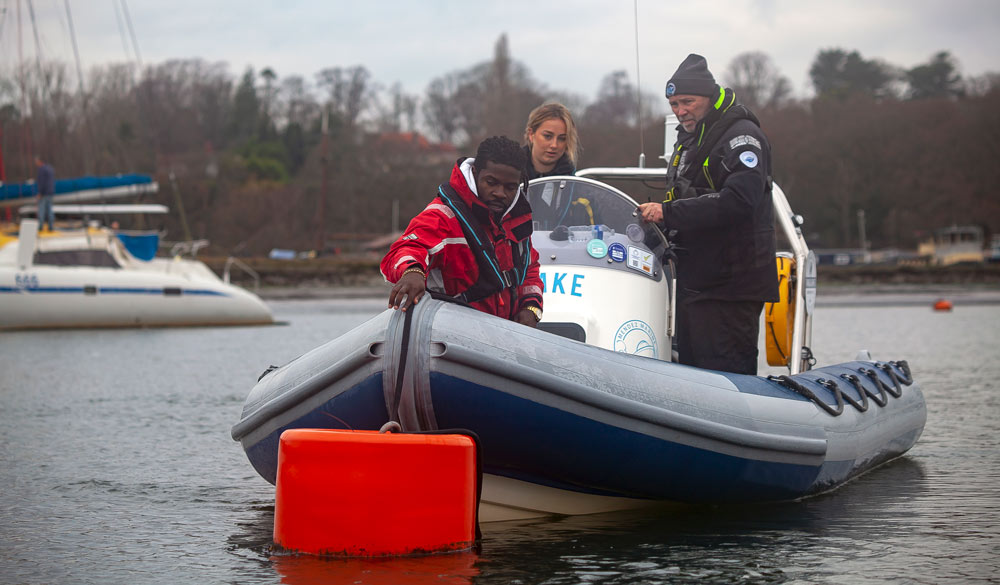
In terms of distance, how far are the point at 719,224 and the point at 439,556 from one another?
7.04 ft

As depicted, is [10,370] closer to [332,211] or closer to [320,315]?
[320,315]

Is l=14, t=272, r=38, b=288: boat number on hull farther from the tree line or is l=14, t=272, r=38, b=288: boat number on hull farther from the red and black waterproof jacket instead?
the tree line

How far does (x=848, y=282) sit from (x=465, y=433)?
2007 inches

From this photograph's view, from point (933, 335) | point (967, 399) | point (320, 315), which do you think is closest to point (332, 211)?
point (320, 315)

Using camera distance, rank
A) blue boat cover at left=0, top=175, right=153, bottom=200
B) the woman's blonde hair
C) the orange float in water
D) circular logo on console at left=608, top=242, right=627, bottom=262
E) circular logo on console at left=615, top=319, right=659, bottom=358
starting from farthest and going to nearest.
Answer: blue boat cover at left=0, top=175, right=153, bottom=200
the woman's blonde hair
circular logo on console at left=608, top=242, right=627, bottom=262
circular logo on console at left=615, top=319, right=659, bottom=358
the orange float in water

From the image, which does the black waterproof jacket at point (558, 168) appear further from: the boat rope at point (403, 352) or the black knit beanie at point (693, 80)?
the boat rope at point (403, 352)

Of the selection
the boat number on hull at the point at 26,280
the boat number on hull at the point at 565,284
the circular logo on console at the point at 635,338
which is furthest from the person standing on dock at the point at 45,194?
the circular logo on console at the point at 635,338

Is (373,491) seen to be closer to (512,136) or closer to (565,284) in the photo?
(565,284)

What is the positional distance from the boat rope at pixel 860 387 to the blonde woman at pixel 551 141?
1582 mm

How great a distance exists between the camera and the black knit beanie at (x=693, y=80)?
5.88m

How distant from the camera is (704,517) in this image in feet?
18.1

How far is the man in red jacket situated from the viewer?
465 centimetres

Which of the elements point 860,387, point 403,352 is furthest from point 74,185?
point 403,352

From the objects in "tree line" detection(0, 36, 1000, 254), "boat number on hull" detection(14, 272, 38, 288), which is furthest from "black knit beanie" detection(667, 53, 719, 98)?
"tree line" detection(0, 36, 1000, 254)
